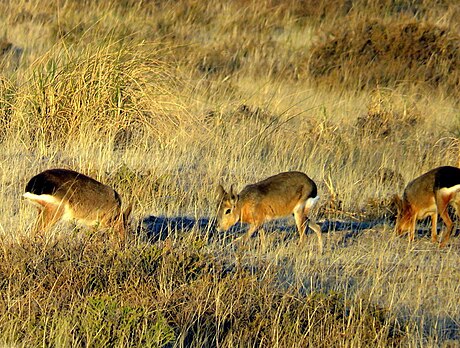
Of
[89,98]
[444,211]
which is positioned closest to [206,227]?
[444,211]

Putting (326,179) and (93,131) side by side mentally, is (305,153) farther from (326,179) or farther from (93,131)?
(93,131)

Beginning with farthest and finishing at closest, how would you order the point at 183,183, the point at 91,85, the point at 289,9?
the point at 289,9
the point at 91,85
the point at 183,183

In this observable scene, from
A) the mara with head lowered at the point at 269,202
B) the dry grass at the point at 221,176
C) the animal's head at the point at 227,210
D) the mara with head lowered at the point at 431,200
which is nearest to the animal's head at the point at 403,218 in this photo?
the mara with head lowered at the point at 431,200

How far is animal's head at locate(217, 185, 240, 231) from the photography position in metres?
7.32

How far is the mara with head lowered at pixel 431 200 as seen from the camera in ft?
24.9

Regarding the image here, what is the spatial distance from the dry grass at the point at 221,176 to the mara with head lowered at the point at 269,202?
18 centimetres

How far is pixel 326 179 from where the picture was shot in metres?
9.66

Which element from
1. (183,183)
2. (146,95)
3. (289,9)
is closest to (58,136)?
(146,95)

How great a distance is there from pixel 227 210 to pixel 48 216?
60.5 inches

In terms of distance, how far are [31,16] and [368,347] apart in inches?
661

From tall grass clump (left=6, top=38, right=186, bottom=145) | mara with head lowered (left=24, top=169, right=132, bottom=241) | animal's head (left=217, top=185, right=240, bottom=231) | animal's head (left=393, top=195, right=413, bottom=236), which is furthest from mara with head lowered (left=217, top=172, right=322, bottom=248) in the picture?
tall grass clump (left=6, top=38, right=186, bottom=145)

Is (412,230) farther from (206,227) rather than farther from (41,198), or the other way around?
(41,198)

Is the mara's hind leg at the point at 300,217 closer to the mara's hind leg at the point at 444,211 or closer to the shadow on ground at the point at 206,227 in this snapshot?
the shadow on ground at the point at 206,227

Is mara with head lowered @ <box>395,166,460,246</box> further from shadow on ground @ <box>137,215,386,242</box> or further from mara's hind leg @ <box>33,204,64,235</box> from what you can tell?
mara's hind leg @ <box>33,204,64,235</box>
